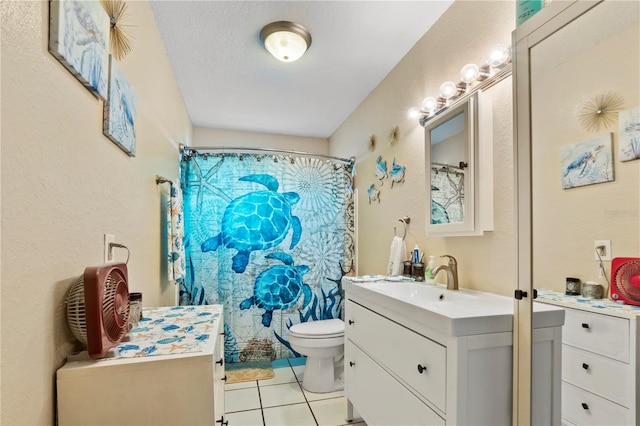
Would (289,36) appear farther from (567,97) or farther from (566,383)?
(566,383)

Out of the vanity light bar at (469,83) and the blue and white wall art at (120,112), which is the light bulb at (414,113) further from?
the blue and white wall art at (120,112)

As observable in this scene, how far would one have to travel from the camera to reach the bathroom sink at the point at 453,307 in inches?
42.1

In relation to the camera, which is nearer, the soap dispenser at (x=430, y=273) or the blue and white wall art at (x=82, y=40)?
the blue and white wall art at (x=82, y=40)

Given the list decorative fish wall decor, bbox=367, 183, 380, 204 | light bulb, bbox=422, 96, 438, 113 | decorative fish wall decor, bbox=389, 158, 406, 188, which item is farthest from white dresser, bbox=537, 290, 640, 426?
decorative fish wall decor, bbox=367, 183, 380, 204

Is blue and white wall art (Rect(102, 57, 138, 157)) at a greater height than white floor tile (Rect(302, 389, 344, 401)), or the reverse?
blue and white wall art (Rect(102, 57, 138, 157))

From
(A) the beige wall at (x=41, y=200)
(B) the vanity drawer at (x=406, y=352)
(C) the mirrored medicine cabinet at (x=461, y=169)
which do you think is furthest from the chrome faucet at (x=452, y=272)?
(A) the beige wall at (x=41, y=200)

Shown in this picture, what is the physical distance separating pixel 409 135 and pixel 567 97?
1.26m

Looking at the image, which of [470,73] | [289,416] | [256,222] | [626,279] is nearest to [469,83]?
[470,73]

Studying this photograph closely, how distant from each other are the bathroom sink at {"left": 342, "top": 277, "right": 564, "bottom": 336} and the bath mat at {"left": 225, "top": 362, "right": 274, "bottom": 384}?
1.31 metres

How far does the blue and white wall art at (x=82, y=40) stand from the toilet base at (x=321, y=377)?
7.16ft

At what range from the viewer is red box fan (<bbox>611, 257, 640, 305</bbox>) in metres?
0.76

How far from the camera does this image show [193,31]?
2.01 m

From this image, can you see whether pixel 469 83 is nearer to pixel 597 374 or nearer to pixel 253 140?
pixel 597 374

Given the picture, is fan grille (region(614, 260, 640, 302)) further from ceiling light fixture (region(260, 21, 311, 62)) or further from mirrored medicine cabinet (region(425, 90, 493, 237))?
ceiling light fixture (region(260, 21, 311, 62))
